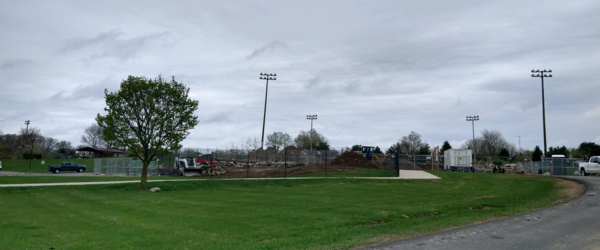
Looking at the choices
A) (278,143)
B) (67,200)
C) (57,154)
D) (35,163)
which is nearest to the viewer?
(67,200)

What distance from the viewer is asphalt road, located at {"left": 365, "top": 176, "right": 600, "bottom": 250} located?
9.45m

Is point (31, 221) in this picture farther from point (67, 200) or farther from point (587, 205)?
point (587, 205)

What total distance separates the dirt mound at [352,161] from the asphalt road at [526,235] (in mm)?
37348

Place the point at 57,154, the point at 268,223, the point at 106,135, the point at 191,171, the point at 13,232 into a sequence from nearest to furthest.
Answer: the point at 13,232 → the point at 268,223 → the point at 106,135 → the point at 191,171 → the point at 57,154

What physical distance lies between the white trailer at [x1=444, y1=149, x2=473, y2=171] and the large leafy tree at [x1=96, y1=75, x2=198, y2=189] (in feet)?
122

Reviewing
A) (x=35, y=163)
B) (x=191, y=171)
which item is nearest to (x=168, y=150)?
(x=191, y=171)

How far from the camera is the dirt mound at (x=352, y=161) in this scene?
169 ft

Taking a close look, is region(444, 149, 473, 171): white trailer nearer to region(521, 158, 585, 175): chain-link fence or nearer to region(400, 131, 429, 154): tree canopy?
region(521, 158, 585, 175): chain-link fence

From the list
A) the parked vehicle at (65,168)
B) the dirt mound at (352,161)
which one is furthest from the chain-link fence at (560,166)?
the parked vehicle at (65,168)

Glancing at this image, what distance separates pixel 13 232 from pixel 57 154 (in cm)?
12132

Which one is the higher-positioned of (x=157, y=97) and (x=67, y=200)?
(x=157, y=97)

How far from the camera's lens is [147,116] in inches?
1009

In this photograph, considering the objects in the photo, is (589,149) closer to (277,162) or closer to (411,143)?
(411,143)

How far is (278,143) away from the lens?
4094 inches
